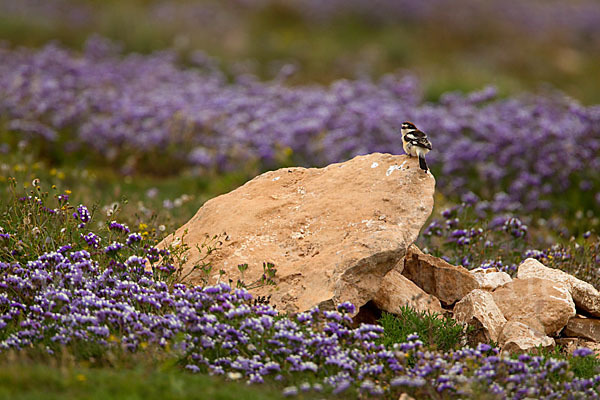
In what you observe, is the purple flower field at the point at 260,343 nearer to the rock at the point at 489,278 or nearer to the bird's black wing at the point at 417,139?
the rock at the point at 489,278

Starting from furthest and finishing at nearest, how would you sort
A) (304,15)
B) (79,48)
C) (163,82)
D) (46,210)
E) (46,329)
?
1. (304,15)
2. (79,48)
3. (163,82)
4. (46,210)
5. (46,329)

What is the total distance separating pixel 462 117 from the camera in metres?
10.8

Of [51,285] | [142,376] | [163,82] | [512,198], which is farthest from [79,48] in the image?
[142,376]

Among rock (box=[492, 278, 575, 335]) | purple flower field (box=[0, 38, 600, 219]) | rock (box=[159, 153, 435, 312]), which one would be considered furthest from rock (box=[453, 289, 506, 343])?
purple flower field (box=[0, 38, 600, 219])

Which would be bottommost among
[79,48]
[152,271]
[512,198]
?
[512,198]

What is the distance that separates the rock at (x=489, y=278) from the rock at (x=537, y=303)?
0.13m

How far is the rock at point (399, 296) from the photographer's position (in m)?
5.30

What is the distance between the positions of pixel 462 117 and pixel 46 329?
25.7 feet

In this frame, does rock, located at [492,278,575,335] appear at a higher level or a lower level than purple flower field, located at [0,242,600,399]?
lower

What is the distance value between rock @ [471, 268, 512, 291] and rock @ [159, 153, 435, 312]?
874mm

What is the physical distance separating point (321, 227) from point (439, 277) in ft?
3.50

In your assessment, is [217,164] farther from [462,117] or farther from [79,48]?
[79,48]

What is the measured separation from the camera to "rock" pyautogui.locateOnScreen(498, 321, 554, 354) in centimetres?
491

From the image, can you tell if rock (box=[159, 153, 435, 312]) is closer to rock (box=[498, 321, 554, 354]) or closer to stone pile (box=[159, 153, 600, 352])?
stone pile (box=[159, 153, 600, 352])
